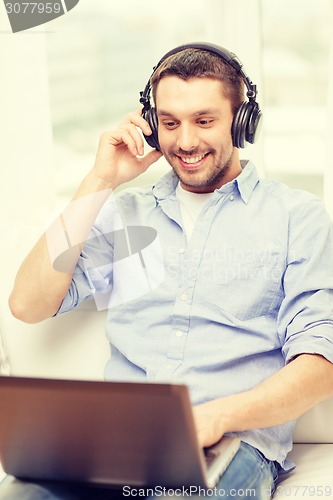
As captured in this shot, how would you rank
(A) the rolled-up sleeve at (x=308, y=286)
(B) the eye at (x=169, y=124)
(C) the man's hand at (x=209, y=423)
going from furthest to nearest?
(B) the eye at (x=169, y=124), (A) the rolled-up sleeve at (x=308, y=286), (C) the man's hand at (x=209, y=423)

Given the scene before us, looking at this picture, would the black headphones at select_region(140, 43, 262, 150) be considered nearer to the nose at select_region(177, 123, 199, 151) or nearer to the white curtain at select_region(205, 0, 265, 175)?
the nose at select_region(177, 123, 199, 151)

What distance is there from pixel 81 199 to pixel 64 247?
0.11 m

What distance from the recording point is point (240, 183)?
5.41 ft

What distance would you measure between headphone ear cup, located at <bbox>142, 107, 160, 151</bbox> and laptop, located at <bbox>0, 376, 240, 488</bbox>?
70 centimetres

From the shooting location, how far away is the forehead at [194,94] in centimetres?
161

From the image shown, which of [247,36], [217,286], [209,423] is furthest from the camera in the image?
[247,36]

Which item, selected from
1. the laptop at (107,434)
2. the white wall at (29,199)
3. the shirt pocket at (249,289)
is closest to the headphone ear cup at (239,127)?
the shirt pocket at (249,289)

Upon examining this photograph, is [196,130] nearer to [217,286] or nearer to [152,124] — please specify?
[152,124]

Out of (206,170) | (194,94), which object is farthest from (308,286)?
(194,94)

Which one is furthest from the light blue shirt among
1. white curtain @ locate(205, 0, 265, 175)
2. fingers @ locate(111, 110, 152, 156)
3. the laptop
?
white curtain @ locate(205, 0, 265, 175)

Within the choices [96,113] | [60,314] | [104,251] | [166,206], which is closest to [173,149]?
[166,206]

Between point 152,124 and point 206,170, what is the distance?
0.53 ft

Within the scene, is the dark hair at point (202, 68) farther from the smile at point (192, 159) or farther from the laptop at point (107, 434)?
the laptop at point (107, 434)

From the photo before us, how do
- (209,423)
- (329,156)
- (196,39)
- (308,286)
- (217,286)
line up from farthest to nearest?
1. (196,39)
2. (329,156)
3. (217,286)
4. (308,286)
5. (209,423)
